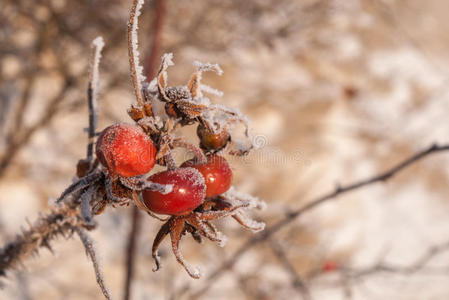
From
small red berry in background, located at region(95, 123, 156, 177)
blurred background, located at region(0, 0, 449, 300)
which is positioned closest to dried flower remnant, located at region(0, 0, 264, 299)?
small red berry in background, located at region(95, 123, 156, 177)

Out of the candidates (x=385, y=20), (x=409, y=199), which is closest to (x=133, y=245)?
(x=409, y=199)

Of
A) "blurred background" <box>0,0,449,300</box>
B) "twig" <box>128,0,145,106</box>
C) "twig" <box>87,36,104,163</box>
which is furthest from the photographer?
"blurred background" <box>0,0,449,300</box>

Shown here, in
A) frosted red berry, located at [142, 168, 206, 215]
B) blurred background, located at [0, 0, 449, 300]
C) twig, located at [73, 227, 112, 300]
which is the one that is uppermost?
blurred background, located at [0, 0, 449, 300]

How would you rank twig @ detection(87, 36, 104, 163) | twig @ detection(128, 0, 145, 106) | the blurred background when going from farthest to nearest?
the blurred background, twig @ detection(87, 36, 104, 163), twig @ detection(128, 0, 145, 106)

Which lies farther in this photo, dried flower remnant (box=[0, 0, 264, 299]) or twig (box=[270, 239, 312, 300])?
twig (box=[270, 239, 312, 300])

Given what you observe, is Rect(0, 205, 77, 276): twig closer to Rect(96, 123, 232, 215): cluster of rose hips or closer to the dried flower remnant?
the dried flower remnant

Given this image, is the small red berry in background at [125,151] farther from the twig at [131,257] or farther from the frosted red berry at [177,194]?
the twig at [131,257]

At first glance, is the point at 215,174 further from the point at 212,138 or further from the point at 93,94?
the point at 93,94

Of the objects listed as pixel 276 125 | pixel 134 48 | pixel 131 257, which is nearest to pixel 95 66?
pixel 134 48
